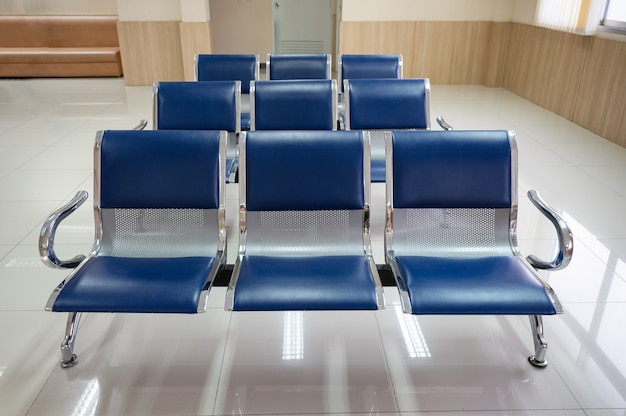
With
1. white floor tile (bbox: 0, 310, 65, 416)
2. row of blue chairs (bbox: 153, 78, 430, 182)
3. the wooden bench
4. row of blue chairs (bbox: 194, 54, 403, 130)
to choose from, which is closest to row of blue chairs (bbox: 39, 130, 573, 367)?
white floor tile (bbox: 0, 310, 65, 416)

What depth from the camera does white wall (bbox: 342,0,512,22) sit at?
738cm

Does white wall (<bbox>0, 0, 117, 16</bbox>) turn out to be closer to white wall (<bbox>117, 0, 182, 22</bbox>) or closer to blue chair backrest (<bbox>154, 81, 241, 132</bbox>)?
white wall (<bbox>117, 0, 182, 22</bbox>)

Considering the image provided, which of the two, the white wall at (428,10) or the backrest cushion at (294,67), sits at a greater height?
the white wall at (428,10)

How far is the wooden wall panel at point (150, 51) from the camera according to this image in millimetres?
7457

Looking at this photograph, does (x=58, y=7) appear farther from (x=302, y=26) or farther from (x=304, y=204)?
(x=304, y=204)

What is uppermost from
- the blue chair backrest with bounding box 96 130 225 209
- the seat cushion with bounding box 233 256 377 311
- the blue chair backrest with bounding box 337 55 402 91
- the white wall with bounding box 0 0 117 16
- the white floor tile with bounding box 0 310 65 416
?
the white wall with bounding box 0 0 117 16

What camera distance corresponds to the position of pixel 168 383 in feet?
6.25

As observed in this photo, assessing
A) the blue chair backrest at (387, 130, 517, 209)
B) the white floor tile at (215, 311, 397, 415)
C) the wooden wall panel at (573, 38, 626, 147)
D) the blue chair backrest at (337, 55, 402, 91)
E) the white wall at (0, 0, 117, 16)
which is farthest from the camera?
the white wall at (0, 0, 117, 16)

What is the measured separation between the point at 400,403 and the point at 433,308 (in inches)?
15.5

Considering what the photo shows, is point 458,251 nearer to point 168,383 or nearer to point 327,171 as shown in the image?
point 327,171

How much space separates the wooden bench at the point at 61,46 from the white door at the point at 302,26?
8.63 ft

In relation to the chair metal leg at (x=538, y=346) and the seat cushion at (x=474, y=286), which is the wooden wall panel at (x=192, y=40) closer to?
the seat cushion at (x=474, y=286)

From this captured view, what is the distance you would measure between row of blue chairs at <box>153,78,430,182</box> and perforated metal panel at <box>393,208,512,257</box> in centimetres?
97

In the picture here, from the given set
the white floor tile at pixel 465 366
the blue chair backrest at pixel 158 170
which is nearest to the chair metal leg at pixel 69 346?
the blue chair backrest at pixel 158 170
